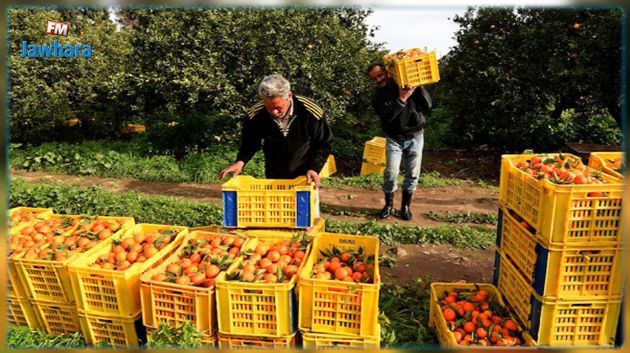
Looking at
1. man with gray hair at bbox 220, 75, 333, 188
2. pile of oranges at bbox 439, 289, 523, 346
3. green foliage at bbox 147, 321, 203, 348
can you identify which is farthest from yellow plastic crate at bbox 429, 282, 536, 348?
green foliage at bbox 147, 321, 203, 348

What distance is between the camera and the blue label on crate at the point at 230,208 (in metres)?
4.42

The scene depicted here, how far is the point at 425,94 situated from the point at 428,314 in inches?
132

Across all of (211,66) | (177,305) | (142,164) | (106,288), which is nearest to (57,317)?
(106,288)

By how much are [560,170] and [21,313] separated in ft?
14.4

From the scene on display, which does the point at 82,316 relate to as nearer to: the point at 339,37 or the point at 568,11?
the point at 339,37

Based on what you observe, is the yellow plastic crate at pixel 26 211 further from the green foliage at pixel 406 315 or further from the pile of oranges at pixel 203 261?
the green foliage at pixel 406 315

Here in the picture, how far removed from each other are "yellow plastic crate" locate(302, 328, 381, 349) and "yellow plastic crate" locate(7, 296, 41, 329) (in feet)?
7.58

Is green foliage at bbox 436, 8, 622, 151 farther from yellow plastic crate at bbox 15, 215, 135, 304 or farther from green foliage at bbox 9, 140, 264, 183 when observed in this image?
yellow plastic crate at bbox 15, 215, 135, 304

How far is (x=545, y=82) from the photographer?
960 cm

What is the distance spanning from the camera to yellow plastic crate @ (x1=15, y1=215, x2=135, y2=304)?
3.66m

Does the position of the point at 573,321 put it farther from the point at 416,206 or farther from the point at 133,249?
the point at 416,206

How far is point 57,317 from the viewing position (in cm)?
384

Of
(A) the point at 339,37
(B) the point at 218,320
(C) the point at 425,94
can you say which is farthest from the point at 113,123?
(B) the point at 218,320

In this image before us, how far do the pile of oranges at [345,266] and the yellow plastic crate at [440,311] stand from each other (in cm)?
63
